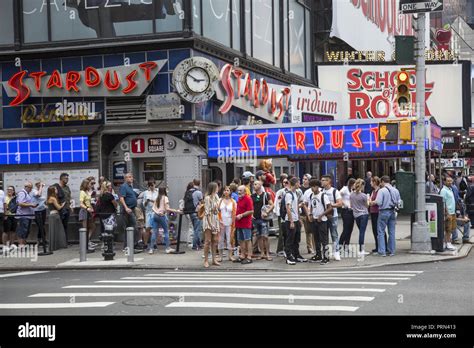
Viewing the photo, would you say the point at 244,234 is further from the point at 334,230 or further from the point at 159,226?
the point at 159,226

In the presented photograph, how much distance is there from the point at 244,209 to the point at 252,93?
8889mm

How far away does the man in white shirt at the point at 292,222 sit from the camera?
598 inches

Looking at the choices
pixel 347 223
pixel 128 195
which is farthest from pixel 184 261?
pixel 347 223

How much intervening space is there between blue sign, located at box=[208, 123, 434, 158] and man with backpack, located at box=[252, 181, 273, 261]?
458cm

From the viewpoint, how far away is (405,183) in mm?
16219

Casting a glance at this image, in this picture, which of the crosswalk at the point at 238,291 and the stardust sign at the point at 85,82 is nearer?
the crosswalk at the point at 238,291

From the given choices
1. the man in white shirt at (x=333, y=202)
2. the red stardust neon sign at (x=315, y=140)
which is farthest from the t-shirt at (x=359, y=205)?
the red stardust neon sign at (x=315, y=140)

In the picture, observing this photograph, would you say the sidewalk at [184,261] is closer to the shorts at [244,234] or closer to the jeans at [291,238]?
the jeans at [291,238]

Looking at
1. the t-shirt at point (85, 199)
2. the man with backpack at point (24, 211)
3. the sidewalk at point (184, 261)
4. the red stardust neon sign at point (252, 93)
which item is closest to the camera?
the sidewalk at point (184, 261)

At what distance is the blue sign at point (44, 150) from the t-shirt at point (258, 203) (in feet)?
22.8

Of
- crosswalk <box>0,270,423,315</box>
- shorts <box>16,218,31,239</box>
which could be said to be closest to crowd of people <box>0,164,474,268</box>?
shorts <box>16,218,31,239</box>

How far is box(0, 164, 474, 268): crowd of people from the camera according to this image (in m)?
15.4
